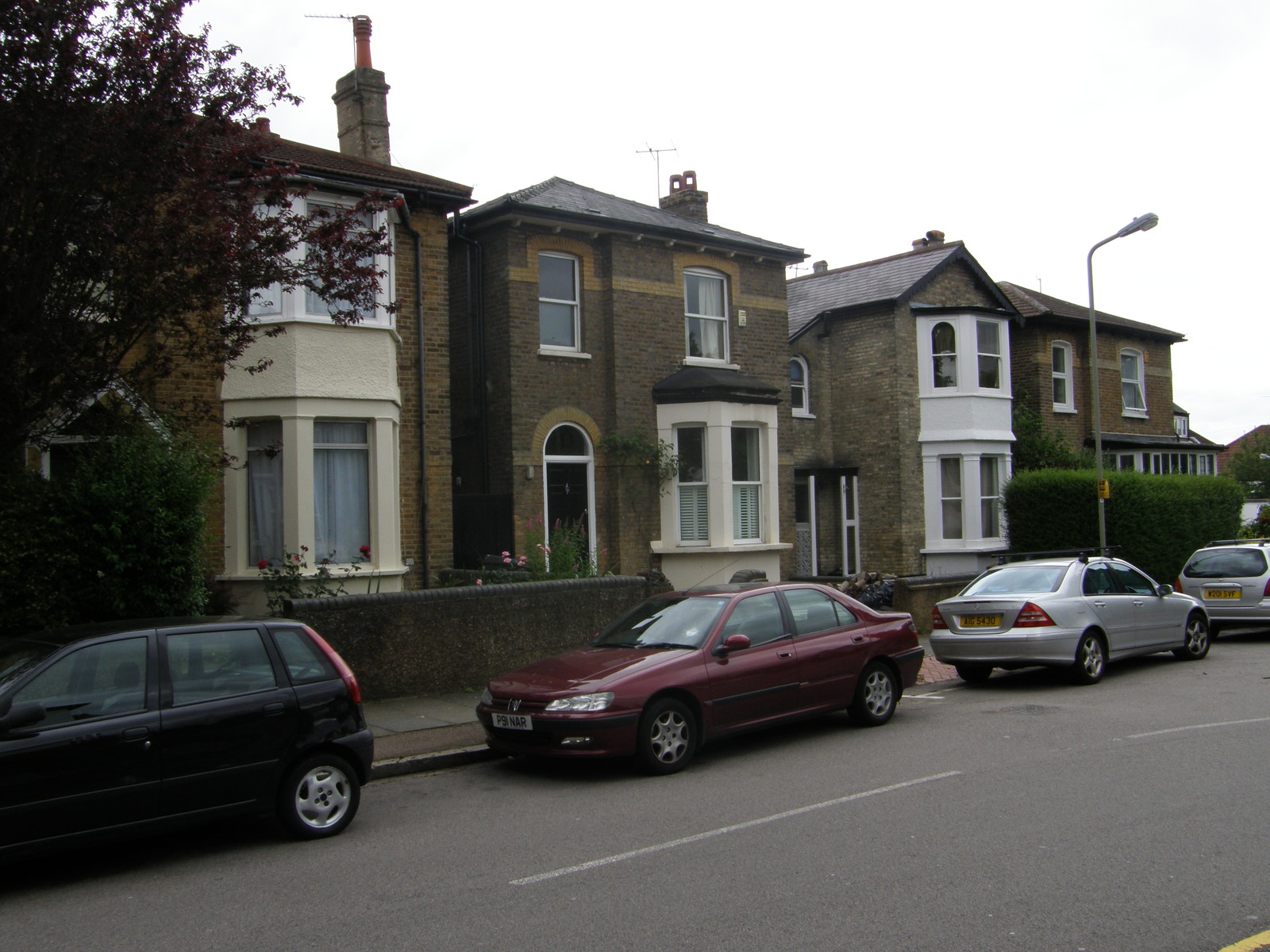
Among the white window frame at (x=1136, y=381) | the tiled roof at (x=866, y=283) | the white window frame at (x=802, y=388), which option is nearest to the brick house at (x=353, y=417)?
the white window frame at (x=802, y=388)

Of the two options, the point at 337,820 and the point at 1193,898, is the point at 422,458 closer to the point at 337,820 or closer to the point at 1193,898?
the point at 337,820

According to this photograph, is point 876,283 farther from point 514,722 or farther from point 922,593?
point 514,722

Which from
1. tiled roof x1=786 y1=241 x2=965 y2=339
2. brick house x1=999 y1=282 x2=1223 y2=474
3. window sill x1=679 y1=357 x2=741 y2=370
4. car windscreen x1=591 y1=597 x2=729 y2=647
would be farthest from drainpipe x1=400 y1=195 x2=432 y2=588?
brick house x1=999 y1=282 x2=1223 y2=474

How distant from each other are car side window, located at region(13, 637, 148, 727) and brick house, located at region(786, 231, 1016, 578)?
18297 mm

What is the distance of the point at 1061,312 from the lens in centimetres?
2795

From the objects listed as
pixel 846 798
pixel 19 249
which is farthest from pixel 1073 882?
pixel 19 249

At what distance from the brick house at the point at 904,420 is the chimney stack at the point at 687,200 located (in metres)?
3.71

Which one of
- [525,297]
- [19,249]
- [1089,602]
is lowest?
[1089,602]

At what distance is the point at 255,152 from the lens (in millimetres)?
10688

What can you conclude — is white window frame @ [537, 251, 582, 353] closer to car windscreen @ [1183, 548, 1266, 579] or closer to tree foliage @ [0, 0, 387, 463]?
tree foliage @ [0, 0, 387, 463]

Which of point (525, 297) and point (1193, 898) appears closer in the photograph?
point (1193, 898)

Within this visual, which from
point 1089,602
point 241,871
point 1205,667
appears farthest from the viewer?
point 1205,667

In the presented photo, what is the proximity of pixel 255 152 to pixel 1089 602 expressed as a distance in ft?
33.7

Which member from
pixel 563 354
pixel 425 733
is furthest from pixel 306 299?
pixel 425 733
